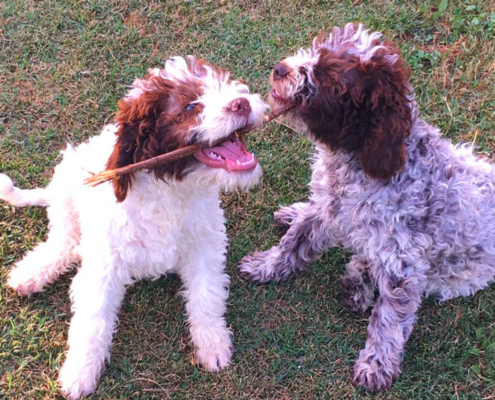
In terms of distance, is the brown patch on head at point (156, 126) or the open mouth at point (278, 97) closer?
the brown patch on head at point (156, 126)

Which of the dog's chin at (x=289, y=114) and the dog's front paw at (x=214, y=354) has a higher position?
the dog's chin at (x=289, y=114)

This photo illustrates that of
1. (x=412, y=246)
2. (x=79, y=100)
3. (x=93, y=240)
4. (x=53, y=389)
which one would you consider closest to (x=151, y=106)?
(x=93, y=240)

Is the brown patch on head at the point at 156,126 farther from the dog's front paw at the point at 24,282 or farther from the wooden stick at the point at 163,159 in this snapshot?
the dog's front paw at the point at 24,282

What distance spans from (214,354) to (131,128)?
1.80m

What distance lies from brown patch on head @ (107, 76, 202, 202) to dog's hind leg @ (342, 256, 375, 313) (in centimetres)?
180

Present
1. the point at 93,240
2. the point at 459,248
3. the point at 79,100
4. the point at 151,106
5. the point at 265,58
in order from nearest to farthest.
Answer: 1. the point at 151,106
2. the point at 93,240
3. the point at 459,248
4. the point at 79,100
5. the point at 265,58

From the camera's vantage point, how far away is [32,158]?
15.8 feet

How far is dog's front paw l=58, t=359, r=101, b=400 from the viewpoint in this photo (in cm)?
370

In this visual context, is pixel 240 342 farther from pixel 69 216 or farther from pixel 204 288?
pixel 69 216

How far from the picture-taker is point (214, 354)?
3912 mm

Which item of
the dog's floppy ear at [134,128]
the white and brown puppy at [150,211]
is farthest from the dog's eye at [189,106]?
the dog's floppy ear at [134,128]

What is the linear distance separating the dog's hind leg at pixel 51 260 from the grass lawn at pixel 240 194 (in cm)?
13

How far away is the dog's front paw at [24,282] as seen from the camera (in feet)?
13.4

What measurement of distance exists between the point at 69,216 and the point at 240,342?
61.0 inches
